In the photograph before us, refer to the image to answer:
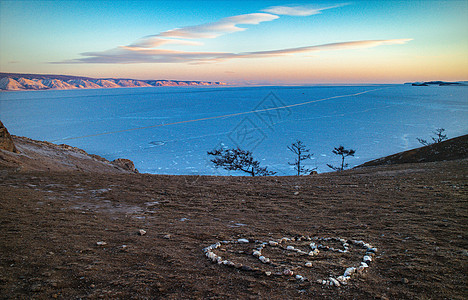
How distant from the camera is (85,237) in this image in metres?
4.55

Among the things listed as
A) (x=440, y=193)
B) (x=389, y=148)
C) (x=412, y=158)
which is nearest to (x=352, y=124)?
(x=389, y=148)

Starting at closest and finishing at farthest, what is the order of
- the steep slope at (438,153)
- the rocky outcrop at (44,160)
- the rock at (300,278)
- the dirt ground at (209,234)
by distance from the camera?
1. the dirt ground at (209,234)
2. the rock at (300,278)
3. the rocky outcrop at (44,160)
4. the steep slope at (438,153)

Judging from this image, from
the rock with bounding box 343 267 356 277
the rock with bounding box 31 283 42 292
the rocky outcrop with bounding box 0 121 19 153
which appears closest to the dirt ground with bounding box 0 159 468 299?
the rock with bounding box 31 283 42 292

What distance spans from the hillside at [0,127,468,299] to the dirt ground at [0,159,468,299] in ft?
0.07

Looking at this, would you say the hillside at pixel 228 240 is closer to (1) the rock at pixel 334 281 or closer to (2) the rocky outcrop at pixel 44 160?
(1) the rock at pixel 334 281

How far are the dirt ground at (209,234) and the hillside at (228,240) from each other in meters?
0.02

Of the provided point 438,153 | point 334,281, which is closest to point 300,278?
point 334,281

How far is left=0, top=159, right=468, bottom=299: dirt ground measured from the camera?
3141 millimetres

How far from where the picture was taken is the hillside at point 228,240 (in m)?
3.15

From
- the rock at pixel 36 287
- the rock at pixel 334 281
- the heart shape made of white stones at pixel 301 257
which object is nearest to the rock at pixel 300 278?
the heart shape made of white stones at pixel 301 257

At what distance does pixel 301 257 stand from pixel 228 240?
1.30m

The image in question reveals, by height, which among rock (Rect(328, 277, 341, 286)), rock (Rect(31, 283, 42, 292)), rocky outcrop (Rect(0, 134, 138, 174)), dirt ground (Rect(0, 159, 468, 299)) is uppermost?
rock (Rect(328, 277, 341, 286))

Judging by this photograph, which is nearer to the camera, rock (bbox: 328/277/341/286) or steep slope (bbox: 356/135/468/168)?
rock (bbox: 328/277/341/286)

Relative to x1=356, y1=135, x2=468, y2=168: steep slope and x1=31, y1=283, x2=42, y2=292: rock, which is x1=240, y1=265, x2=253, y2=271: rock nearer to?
x1=31, y1=283, x2=42, y2=292: rock
